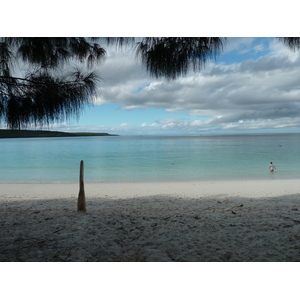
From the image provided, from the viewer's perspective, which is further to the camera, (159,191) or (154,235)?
(159,191)

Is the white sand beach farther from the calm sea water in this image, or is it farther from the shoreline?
the calm sea water

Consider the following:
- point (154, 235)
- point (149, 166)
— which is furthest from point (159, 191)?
point (149, 166)

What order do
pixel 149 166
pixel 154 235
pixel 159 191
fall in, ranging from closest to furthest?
1. pixel 154 235
2. pixel 159 191
3. pixel 149 166

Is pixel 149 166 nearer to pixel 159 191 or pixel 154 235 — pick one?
pixel 159 191

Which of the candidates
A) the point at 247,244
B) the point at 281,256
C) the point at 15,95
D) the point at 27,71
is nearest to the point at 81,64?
the point at 27,71

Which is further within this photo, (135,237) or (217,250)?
(135,237)

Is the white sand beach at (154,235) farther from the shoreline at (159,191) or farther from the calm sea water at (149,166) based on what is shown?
the calm sea water at (149,166)

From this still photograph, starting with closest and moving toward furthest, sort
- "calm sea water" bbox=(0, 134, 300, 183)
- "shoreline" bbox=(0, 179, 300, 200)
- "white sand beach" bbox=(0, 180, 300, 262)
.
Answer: "white sand beach" bbox=(0, 180, 300, 262), "shoreline" bbox=(0, 179, 300, 200), "calm sea water" bbox=(0, 134, 300, 183)

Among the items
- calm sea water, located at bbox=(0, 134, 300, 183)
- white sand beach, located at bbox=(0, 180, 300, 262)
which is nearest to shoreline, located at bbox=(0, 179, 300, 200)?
white sand beach, located at bbox=(0, 180, 300, 262)

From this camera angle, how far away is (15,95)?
2.20 m

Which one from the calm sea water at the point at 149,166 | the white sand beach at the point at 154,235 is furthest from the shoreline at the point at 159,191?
the calm sea water at the point at 149,166

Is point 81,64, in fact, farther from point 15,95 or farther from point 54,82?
point 15,95

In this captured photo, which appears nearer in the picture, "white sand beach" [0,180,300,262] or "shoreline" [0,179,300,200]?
"white sand beach" [0,180,300,262]
